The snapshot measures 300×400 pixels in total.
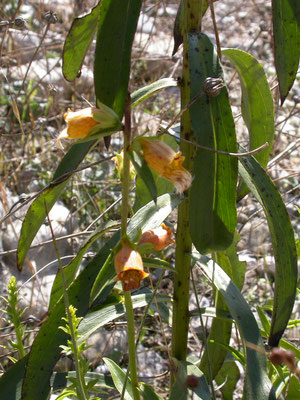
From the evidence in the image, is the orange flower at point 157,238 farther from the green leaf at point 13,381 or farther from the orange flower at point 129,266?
the green leaf at point 13,381

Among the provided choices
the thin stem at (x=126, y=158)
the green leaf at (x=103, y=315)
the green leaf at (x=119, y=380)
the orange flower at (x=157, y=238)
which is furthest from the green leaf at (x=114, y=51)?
the green leaf at (x=119, y=380)

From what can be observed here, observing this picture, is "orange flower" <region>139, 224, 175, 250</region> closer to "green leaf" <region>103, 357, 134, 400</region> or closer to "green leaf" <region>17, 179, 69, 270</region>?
"green leaf" <region>17, 179, 69, 270</region>

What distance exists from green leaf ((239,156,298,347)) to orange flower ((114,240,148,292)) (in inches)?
13.4

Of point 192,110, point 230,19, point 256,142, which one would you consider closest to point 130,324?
point 192,110

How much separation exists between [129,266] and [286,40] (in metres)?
0.61

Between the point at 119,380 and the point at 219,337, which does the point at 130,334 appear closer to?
the point at 119,380

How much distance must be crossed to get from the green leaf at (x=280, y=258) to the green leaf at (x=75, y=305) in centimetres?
21

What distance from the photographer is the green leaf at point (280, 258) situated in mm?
1142

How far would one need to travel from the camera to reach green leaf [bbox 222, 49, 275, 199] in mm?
1340

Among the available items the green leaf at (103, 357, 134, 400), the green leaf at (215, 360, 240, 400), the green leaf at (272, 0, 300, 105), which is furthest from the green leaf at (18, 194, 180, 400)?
the green leaf at (215, 360, 240, 400)

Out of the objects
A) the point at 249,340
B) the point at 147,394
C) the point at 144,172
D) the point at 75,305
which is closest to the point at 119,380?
the point at 147,394

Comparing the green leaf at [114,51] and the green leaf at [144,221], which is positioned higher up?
the green leaf at [114,51]

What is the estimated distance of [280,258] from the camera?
116cm

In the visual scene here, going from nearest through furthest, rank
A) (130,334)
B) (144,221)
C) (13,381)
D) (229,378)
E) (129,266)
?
1. (129,266)
2. (130,334)
3. (144,221)
4. (13,381)
5. (229,378)
